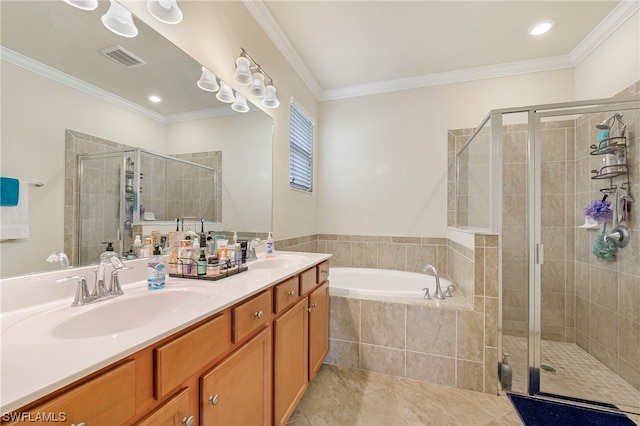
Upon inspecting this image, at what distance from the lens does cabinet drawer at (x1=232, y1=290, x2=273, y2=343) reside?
979 millimetres

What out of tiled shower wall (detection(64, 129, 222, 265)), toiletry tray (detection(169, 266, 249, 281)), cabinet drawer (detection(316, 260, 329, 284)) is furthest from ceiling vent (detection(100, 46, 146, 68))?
cabinet drawer (detection(316, 260, 329, 284))

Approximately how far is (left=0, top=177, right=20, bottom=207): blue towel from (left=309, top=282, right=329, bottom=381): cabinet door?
137cm

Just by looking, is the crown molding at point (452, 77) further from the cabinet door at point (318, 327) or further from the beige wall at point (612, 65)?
the cabinet door at point (318, 327)

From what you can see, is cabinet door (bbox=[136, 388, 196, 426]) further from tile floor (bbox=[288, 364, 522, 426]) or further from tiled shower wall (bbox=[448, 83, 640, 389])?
tiled shower wall (bbox=[448, 83, 640, 389])

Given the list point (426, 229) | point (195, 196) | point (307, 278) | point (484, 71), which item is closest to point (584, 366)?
point (426, 229)

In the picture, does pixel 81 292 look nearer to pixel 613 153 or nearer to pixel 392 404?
pixel 392 404

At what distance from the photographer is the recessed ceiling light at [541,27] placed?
2.17 meters

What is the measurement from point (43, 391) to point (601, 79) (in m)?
3.63

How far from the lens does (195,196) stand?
1540 mm

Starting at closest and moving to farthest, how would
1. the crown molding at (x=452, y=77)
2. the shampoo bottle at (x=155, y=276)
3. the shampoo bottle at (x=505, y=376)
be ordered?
the shampoo bottle at (x=155, y=276)
the shampoo bottle at (x=505, y=376)
the crown molding at (x=452, y=77)

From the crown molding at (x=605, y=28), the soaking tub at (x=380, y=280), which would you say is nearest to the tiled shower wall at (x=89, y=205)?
the soaking tub at (x=380, y=280)

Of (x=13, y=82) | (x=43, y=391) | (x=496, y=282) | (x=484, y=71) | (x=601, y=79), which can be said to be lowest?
(x=496, y=282)

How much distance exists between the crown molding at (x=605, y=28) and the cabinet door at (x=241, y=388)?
3.26 meters

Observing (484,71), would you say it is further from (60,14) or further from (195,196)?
(60,14)
